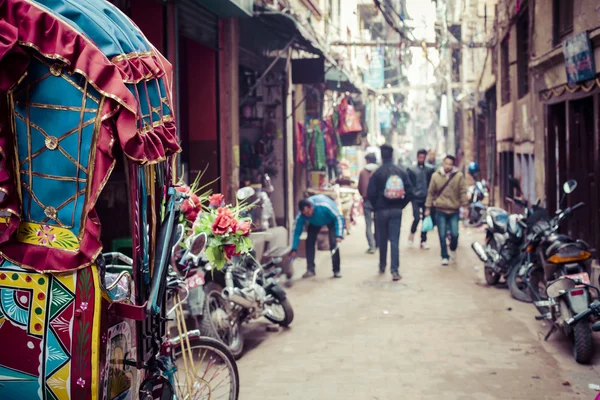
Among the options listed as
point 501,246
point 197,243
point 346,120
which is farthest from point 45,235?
point 346,120

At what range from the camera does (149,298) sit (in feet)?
12.5

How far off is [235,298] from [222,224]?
4.42ft

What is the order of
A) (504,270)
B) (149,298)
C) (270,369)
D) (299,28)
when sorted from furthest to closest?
(299,28), (504,270), (270,369), (149,298)

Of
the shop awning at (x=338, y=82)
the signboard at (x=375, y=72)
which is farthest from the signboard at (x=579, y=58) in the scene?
the signboard at (x=375, y=72)

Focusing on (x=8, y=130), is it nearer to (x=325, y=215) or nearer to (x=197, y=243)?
(x=197, y=243)

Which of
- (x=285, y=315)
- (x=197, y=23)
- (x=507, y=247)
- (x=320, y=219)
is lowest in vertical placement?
(x=285, y=315)

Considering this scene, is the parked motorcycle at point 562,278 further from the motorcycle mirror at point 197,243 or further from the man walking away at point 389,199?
the motorcycle mirror at point 197,243

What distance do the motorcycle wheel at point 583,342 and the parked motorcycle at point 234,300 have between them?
10.4ft

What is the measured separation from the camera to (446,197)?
46.0ft

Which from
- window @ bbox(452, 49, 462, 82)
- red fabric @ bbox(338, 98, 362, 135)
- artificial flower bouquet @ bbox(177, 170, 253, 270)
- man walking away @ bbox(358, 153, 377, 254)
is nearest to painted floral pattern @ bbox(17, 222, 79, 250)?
artificial flower bouquet @ bbox(177, 170, 253, 270)

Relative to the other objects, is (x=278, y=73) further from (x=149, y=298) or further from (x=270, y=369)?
(x=149, y=298)

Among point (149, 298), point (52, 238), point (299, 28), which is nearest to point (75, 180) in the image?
point (52, 238)

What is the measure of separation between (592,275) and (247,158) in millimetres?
7384

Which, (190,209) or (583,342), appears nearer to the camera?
(190,209)
